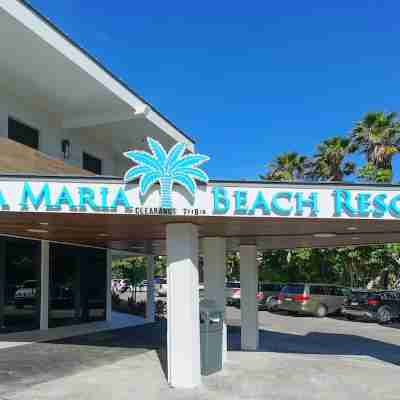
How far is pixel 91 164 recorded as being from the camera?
20.9 m

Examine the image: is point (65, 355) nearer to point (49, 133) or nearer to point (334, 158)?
point (49, 133)

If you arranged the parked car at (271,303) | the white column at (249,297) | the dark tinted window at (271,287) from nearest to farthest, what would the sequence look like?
the white column at (249,297)
the parked car at (271,303)
the dark tinted window at (271,287)

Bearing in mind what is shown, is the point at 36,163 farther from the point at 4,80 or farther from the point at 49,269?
Result: the point at 49,269

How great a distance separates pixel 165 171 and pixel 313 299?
19.9m

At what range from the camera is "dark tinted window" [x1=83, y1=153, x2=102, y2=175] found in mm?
20516

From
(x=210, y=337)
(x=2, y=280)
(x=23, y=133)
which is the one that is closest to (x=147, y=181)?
(x=210, y=337)

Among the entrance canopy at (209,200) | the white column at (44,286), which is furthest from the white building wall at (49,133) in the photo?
the entrance canopy at (209,200)

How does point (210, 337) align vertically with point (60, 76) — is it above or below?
below

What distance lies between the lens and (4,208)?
8.94 m

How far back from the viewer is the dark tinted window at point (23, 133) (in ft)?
51.6

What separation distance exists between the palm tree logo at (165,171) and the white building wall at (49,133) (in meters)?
7.89

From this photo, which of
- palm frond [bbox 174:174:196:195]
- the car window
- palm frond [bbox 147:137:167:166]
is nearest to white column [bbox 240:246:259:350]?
palm frond [bbox 174:174:196:195]

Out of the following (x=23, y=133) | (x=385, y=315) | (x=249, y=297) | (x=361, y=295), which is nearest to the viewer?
(x=249, y=297)

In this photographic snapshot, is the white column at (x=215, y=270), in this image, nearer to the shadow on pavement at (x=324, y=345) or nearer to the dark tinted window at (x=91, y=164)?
the shadow on pavement at (x=324, y=345)
